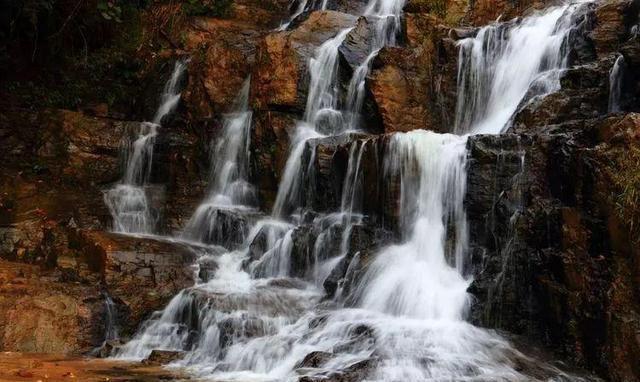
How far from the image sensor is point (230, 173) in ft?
47.5

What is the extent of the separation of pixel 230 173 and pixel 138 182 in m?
2.28

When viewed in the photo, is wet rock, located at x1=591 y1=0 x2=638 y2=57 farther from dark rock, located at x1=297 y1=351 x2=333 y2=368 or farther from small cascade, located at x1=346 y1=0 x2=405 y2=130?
dark rock, located at x1=297 y1=351 x2=333 y2=368

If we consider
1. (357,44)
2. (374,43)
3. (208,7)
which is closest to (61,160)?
(357,44)

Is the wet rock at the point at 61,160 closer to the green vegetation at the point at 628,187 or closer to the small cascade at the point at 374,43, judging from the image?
the small cascade at the point at 374,43

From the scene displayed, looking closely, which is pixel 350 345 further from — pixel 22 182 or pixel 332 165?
pixel 22 182

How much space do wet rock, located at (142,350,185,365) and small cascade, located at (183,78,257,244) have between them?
5.20 metres

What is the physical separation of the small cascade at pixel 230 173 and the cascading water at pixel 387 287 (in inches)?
7.8

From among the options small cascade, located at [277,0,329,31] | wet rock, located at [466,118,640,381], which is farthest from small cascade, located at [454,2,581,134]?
small cascade, located at [277,0,329,31]

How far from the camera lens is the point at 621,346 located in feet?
21.0

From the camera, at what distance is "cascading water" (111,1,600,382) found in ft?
22.3

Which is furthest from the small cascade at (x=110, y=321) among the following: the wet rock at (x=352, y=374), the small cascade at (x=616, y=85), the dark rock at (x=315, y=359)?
the small cascade at (x=616, y=85)

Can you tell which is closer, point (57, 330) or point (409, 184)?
point (57, 330)

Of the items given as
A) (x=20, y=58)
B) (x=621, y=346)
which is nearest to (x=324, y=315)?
(x=621, y=346)

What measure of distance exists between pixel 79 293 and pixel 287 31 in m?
9.58
